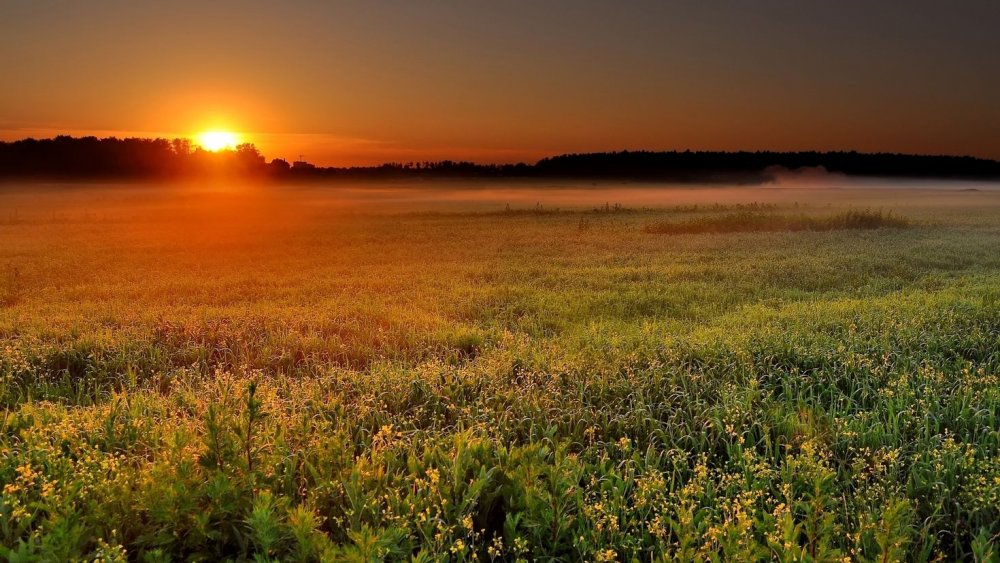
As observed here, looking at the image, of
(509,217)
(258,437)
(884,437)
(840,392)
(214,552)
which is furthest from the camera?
(509,217)

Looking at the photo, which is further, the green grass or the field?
the green grass

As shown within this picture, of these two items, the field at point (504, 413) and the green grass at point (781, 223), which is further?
the green grass at point (781, 223)

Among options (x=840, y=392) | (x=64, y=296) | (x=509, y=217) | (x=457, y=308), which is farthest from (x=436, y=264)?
(x=509, y=217)

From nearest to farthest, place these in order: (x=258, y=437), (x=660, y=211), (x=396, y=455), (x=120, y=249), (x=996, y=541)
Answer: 1. (x=996, y=541)
2. (x=258, y=437)
3. (x=396, y=455)
4. (x=120, y=249)
5. (x=660, y=211)

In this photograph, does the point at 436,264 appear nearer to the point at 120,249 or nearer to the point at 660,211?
the point at 120,249

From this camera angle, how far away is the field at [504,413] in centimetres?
365

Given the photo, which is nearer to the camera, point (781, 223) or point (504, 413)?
point (504, 413)

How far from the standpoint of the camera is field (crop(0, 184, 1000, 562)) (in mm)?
3650

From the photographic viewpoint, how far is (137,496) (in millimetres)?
3789

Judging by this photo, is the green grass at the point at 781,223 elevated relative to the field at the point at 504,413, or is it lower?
elevated

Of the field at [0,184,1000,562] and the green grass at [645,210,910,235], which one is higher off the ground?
the green grass at [645,210,910,235]

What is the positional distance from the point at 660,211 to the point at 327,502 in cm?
4264

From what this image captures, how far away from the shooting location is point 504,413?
5727mm

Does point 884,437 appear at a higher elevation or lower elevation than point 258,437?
lower
